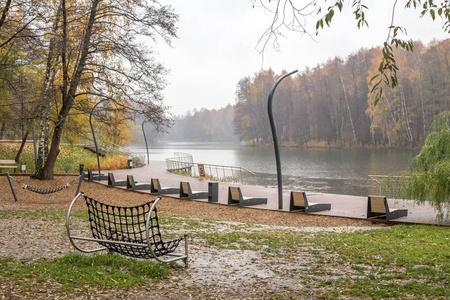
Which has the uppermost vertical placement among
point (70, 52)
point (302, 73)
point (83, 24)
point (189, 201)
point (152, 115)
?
point (302, 73)

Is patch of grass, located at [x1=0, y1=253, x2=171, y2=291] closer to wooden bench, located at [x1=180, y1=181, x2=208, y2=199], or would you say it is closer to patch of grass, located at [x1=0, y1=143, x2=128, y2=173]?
wooden bench, located at [x1=180, y1=181, x2=208, y2=199]

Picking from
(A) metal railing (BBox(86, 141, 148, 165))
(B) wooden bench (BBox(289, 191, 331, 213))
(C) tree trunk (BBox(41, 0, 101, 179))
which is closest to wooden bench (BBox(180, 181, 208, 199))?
(B) wooden bench (BBox(289, 191, 331, 213))

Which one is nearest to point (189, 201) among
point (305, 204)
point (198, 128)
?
point (305, 204)

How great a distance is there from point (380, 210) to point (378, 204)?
0.18 meters

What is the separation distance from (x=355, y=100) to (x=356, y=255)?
72.2 m

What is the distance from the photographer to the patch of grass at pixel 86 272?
5.56 meters

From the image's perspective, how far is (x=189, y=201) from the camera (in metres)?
17.8

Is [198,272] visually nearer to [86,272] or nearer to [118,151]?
[86,272]

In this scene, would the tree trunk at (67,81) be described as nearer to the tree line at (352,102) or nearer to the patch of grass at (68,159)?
the patch of grass at (68,159)

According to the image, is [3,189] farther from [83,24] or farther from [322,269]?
[322,269]

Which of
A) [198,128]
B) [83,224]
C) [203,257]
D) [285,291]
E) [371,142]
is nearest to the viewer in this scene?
[285,291]

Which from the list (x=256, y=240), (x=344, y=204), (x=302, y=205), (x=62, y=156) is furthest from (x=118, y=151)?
(x=256, y=240)

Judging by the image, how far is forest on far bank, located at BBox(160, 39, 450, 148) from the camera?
200 feet

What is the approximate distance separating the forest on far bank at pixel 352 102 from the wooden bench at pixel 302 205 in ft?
121
